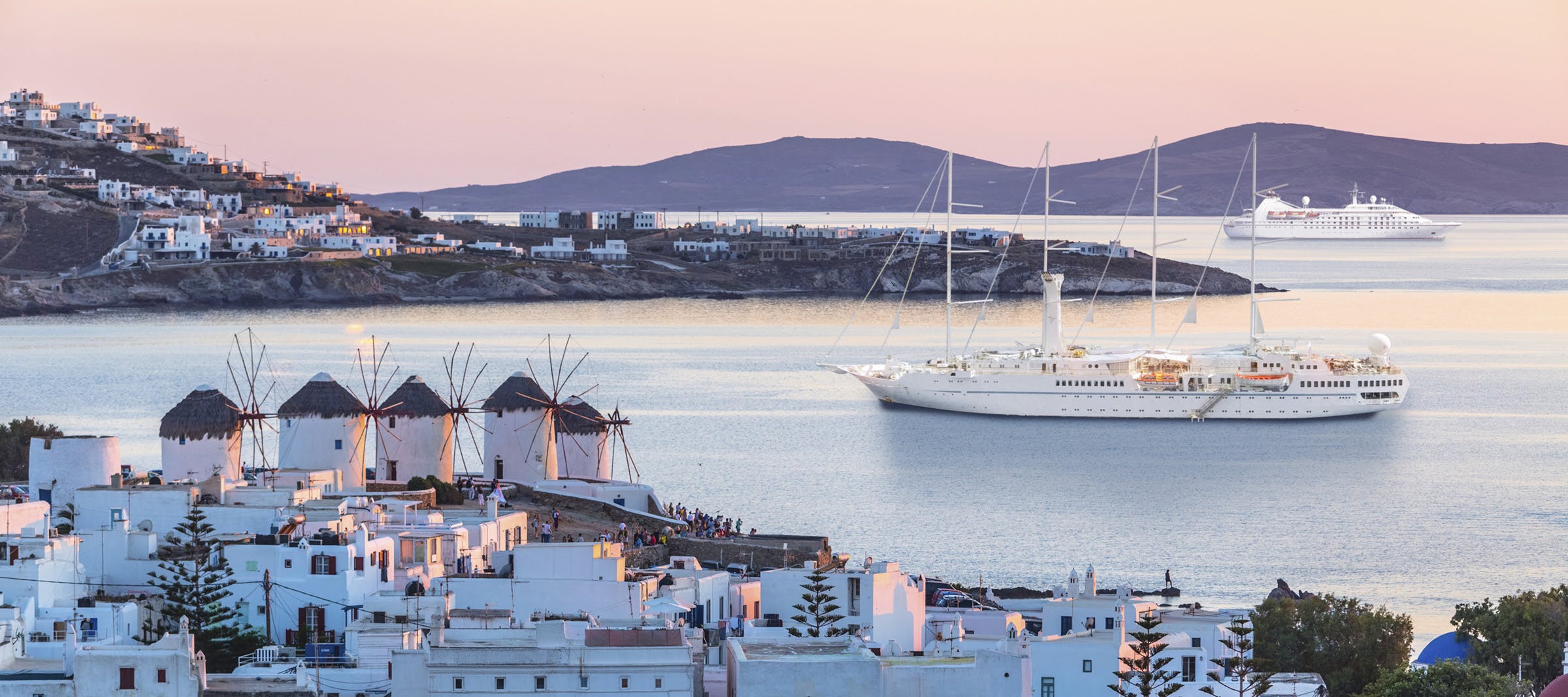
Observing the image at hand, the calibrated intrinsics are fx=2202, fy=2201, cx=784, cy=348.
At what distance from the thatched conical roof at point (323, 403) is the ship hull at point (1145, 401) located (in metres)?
32.3

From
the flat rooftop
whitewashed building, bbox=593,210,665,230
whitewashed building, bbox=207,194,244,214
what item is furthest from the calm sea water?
whitewashed building, bbox=593,210,665,230

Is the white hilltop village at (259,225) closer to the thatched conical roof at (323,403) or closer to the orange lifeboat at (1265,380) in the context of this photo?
the orange lifeboat at (1265,380)

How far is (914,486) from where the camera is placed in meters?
45.3

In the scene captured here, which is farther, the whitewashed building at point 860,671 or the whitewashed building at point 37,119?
the whitewashed building at point 37,119

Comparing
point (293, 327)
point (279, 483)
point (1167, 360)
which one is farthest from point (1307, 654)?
point (293, 327)

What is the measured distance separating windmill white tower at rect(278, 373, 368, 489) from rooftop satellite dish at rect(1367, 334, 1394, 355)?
39.3m

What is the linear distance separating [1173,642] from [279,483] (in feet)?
43.9


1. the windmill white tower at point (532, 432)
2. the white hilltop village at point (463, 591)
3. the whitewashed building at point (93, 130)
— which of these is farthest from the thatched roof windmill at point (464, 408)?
the whitewashed building at point (93, 130)

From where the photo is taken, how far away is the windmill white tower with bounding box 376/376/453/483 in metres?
33.2

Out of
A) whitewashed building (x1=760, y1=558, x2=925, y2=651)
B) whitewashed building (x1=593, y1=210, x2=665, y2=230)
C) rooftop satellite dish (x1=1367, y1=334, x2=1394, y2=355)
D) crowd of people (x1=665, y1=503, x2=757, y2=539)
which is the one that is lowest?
crowd of people (x1=665, y1=503, x2=757, y2=539)

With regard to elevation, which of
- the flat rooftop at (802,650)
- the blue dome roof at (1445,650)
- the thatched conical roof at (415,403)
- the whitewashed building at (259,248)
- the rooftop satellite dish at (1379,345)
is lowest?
the blue dome roof at (1445,650)

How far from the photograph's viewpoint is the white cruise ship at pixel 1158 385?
62219 mm

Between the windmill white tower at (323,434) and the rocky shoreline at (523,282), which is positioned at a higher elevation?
the rocky shoreline at (523,282)

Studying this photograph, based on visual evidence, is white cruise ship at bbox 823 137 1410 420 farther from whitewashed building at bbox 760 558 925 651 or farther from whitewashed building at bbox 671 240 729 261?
whitewashed building at bbox 671 240 729 261
